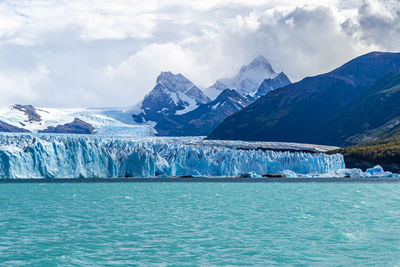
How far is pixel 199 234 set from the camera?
100.0 ft

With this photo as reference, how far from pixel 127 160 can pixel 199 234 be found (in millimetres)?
66914

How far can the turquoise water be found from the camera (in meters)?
24.0

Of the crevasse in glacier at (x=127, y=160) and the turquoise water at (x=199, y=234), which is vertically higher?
the crevasse in glacier at (x=127, y=160)

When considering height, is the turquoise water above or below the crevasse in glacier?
below

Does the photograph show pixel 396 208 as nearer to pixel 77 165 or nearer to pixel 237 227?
pixel 237 227

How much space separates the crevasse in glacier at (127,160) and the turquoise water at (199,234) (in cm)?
3533

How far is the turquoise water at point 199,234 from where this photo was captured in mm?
24016

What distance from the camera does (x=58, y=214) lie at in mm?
40969

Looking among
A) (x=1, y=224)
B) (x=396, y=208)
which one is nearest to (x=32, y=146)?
(x=1, y=224)

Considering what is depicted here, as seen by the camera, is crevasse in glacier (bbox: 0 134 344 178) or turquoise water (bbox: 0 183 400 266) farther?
crevasse in glacier (bbox: 0 134 344 178)

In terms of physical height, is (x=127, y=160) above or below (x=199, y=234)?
above

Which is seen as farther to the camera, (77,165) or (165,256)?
(77,165)

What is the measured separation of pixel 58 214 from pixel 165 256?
18890mm

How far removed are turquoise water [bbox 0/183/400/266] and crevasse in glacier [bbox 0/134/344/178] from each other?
35331 mm
